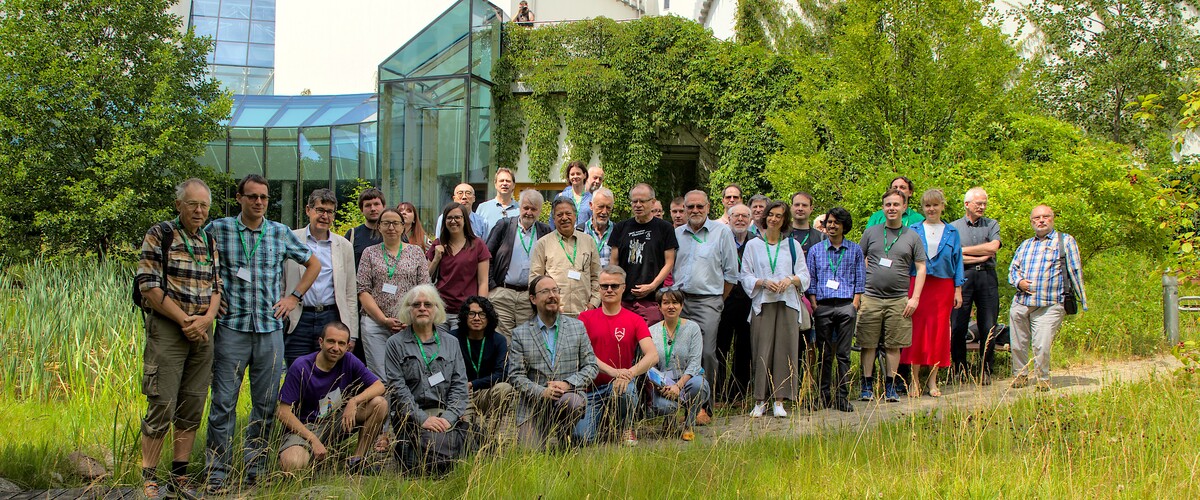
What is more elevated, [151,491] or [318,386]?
[318,386]

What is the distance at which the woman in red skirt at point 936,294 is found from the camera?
7.42 meters

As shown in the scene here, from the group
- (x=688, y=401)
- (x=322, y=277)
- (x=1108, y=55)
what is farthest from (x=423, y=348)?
(x=1108, y=55)

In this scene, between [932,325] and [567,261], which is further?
[932,325]

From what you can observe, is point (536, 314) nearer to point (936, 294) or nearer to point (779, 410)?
point (779, 410)

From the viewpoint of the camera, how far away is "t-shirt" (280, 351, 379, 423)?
4.99 meters

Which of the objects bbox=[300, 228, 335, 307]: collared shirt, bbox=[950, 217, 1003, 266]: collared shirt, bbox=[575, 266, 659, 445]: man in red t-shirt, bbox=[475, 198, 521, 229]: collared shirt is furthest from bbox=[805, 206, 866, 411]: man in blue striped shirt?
bbox=[300, 228, 335, 307]: collared shirt

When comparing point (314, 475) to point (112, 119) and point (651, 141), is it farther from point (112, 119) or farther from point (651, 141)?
point (651, 141)

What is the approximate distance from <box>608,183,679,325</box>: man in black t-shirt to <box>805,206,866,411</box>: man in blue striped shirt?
1247mm

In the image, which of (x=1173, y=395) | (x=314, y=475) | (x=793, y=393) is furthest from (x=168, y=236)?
(x=1173, y=395)

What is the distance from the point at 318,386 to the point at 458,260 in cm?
166

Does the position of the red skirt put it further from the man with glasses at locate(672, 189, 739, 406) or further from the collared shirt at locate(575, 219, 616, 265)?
the collared shirt at locate(575, 219, 616, 265)

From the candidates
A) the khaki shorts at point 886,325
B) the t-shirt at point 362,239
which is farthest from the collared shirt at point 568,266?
the khaki shorts at point 886,325

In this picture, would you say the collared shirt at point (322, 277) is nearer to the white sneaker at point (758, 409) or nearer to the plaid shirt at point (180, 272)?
the plaid shirt at point (180, 272)

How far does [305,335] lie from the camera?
5.75m
